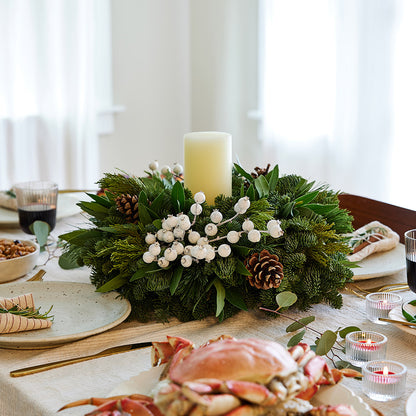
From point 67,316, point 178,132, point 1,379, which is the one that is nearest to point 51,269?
point 67,316

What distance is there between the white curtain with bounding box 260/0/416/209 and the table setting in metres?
1.56

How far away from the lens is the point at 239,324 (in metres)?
0.93

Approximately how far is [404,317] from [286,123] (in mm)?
2214

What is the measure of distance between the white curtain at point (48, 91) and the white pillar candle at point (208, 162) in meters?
2.08

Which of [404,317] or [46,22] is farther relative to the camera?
[46,22]

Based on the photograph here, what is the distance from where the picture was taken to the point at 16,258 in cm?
111

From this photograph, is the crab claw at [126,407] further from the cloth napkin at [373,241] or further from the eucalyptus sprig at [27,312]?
the cloth napkin at [373,241]

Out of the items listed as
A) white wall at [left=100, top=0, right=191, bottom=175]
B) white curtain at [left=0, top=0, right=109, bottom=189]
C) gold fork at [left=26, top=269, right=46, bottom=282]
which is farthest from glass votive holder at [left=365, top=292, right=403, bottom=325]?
white wall at [left=100, top=0, right=191, bottom=175]

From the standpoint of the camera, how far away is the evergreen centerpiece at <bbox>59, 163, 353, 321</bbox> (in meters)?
0.89

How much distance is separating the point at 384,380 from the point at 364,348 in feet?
0.29

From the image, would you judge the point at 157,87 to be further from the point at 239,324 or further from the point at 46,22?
the point at 239,324

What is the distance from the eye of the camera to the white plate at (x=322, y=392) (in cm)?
61

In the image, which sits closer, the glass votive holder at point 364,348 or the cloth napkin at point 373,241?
the glass votive holder at point 364,348

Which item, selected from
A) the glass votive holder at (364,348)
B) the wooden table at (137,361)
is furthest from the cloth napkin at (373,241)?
the glass votive holder at (364,348)
